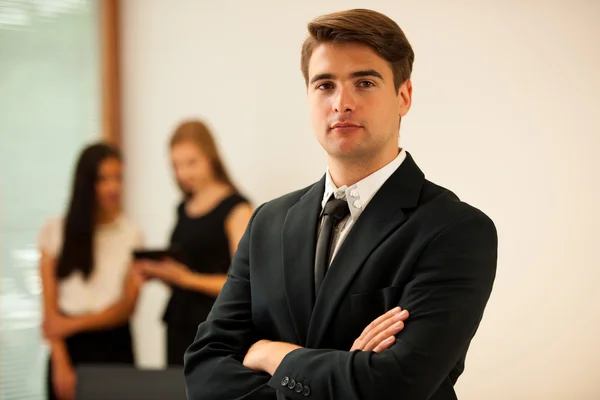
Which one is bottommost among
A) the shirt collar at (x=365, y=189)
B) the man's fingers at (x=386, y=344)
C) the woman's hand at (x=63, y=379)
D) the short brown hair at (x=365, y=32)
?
the woman's hand at (x=63, y=379)

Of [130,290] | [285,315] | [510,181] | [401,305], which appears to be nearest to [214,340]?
[285,315]

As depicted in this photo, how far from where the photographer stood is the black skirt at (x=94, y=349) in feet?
12.1

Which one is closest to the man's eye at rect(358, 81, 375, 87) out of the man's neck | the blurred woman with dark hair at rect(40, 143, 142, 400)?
the man's neck

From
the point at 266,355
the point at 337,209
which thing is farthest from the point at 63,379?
the point at 337,209

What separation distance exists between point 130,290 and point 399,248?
241 cm

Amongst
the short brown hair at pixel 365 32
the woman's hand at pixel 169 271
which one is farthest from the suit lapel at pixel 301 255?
the woman's hand at pixel 169 271

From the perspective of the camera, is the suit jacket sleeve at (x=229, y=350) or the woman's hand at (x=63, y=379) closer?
the suit jacket sleeve at (x=229, y=350)

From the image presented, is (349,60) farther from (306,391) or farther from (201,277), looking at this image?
(201,277)

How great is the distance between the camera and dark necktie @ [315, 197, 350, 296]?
173 centimetres

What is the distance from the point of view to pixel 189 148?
388 cm

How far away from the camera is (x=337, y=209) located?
175cm

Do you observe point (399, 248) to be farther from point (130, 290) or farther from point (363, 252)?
point (130, 290)

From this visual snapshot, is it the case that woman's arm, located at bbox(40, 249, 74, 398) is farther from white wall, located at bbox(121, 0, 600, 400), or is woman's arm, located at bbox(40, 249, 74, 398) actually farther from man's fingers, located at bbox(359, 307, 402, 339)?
Result: man's fingers, located at bbox(359, 307, 402, 339)

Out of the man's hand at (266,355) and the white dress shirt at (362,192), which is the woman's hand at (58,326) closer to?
the man's hand at (266,355)
